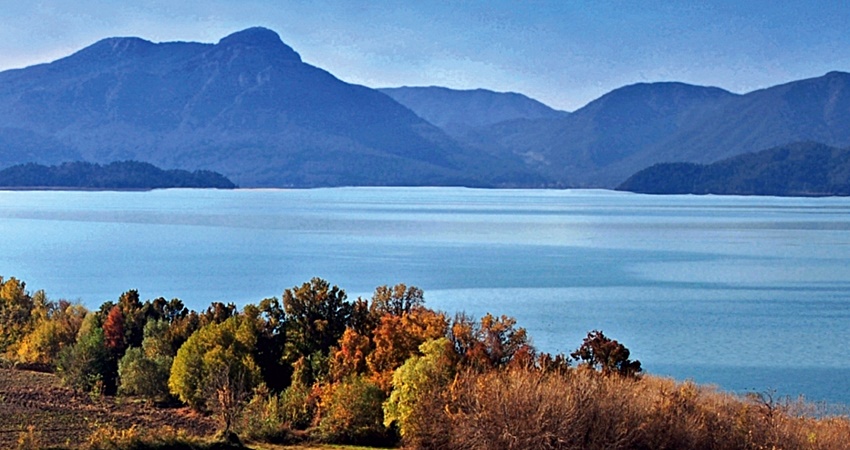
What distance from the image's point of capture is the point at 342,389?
29.0m

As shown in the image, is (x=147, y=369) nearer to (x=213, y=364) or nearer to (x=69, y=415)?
(x=213, y=364)

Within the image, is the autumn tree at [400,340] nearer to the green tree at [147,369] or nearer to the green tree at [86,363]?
the green tree at [147,369]

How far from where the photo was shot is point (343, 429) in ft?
92.4

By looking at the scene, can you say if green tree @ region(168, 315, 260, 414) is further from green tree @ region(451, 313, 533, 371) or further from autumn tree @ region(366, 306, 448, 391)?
green tree @ region(451, 313, 533, 371)

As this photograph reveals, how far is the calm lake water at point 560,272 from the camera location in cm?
4616

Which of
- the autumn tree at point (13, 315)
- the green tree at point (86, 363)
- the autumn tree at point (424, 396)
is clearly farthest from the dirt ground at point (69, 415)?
the autumn tree at point (13, 315)

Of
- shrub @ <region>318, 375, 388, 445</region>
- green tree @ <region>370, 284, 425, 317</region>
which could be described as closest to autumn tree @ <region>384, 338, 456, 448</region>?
shrub @ <region>318, 375, 388, 445</region>

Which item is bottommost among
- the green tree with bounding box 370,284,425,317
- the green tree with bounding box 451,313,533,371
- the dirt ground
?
the dirt ground

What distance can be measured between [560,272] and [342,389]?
5026cm

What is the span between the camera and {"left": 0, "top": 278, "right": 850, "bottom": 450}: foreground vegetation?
22.5 meters

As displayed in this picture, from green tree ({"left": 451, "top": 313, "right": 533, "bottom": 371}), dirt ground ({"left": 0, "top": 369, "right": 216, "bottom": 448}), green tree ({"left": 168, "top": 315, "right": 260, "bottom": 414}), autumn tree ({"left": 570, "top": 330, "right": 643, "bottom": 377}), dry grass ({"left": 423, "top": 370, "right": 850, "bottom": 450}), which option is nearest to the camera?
dry grass ({"left": 423, "top": 370, "right": 850, "bottom": 450})

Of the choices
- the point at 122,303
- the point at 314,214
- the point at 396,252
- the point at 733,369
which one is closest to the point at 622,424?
the point at 733,369

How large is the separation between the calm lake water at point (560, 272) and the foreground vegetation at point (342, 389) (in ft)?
36.0

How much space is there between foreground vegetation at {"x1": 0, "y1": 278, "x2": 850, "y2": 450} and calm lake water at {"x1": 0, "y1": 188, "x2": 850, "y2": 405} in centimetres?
1097
